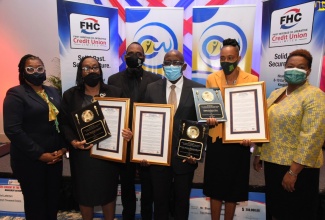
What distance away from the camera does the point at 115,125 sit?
6.61 ft

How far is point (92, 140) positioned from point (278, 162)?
148 cm

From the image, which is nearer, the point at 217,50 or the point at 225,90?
the point at 225,90

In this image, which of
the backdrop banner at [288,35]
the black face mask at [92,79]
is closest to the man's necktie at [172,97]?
the black face mask at [92,79]

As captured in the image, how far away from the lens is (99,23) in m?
3.63

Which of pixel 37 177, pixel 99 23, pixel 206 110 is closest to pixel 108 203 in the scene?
pixel 37 177

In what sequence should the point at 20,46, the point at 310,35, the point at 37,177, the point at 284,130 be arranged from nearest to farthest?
the point at 284,130 → the point at 37,177 → the point at 310,35 → the point at 20,46

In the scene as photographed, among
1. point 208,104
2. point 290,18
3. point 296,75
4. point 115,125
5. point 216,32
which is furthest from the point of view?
point 216,32

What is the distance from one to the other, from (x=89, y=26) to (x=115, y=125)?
2.14 meters

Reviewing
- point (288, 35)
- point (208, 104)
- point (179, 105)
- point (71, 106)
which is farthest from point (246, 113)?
point (288, 35)

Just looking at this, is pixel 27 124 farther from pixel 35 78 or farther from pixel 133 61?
pixel 133 61

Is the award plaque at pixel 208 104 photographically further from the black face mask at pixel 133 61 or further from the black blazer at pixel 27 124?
the black blazer at pixel 27 124

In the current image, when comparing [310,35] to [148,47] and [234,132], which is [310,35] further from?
[148,47]

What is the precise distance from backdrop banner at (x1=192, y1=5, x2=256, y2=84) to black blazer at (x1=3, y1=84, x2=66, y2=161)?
251 centimetres

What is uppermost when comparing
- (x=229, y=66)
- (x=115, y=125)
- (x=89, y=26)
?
(x=89, y=26)
